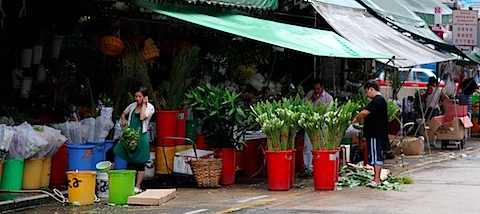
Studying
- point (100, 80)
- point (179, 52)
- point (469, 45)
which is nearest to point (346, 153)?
point (179, 52)

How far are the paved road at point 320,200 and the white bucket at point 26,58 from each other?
3.39 metres

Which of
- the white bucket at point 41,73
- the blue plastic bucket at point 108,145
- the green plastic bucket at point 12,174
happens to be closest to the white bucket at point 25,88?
the white bucket at point 41,73

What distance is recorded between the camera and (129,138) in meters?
12.4

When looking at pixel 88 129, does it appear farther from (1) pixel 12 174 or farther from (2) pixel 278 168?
(2) pixel 278 168

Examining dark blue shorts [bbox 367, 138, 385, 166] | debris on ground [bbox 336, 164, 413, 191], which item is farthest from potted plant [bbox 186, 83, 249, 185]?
dark blue shorts [bbox 367, 138, 385, 166]

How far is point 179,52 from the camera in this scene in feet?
48.3

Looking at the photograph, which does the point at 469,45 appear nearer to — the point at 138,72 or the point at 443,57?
the point at 443,57

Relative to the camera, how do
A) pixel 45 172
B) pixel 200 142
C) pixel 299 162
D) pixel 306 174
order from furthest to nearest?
pixel 299 162 → pixel 306 174 → pixel 200 142 → pixel 45 172

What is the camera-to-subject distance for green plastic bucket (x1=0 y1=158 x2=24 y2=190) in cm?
1167

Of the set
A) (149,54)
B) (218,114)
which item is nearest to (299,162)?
(218,114)

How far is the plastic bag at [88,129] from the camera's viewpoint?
13148mm

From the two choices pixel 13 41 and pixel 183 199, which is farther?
pixel 13 41

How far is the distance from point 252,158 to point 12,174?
4.96m

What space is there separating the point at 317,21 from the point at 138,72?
5969mm
